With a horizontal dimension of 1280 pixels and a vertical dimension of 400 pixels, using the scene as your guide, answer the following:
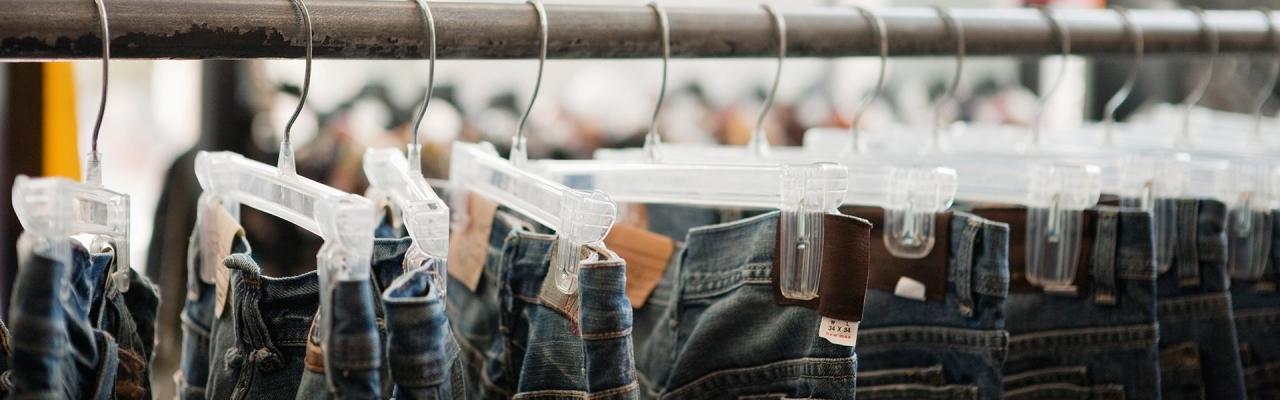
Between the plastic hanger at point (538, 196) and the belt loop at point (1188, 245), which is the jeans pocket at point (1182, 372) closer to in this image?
the belt loop at point (1188, 245)

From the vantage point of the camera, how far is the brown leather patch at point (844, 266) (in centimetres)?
66

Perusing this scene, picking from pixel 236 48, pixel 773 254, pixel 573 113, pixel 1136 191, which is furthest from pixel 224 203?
pixel 573 113

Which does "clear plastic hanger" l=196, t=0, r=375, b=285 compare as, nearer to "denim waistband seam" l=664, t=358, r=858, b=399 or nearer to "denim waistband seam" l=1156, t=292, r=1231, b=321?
"denim waistband seam" l=664, t=358, r=858, b=399

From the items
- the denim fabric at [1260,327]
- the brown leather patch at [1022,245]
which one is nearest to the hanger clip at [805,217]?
the brown leather patch at [1022,245]

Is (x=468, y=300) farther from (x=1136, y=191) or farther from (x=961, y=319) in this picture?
(x=1136, y=191)

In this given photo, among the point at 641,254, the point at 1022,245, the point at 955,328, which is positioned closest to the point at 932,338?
the point at 955,328

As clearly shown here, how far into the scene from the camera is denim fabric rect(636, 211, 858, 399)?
696 millimetres

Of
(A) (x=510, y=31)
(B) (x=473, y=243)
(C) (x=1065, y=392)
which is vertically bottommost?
(C) (x=1065, y=392)

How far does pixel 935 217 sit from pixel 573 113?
5.49 ft

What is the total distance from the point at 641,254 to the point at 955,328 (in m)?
0.28

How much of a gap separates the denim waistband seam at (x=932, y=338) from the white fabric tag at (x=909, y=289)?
0.09 ft

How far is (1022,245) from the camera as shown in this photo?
0.85 meters

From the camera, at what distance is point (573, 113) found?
2385 millimetres

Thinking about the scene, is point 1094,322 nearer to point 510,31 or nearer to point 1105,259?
point 1105,259
